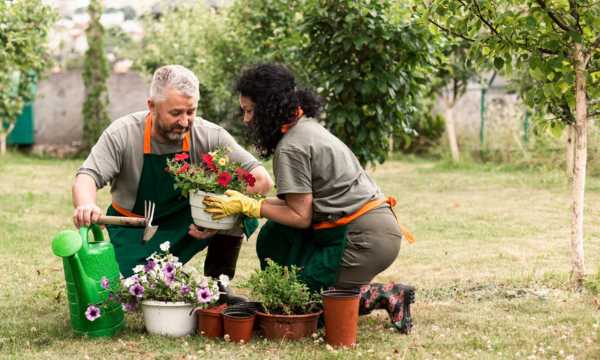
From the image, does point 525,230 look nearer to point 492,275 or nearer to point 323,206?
point 492,275

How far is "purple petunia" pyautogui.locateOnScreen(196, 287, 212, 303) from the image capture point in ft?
12.3

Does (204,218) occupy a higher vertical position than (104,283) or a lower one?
higher

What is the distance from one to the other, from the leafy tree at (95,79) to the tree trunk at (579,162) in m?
10.6

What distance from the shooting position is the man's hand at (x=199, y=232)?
4.13 m

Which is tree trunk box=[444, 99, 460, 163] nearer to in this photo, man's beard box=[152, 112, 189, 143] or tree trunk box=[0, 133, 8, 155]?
tree trunk box=[0, 133, 8, 155]

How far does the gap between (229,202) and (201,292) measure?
0.43m

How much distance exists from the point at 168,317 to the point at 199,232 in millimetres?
510

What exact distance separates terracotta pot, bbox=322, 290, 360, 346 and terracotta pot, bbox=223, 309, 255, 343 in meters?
0.35

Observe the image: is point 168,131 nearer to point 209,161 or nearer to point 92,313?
point 209,161

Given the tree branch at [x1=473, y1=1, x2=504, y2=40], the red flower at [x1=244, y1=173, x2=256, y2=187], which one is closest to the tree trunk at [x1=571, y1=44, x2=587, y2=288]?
the tree branch at [x1=473, y1=1, x2=504, y2=40]

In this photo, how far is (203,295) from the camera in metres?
3.77

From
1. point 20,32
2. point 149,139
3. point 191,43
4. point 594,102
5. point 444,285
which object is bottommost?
point 444,285

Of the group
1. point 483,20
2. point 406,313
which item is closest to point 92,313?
point 406,313

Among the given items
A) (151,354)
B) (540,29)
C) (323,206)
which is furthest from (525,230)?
(151,354)
